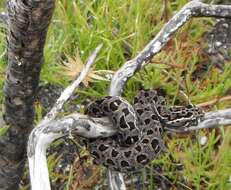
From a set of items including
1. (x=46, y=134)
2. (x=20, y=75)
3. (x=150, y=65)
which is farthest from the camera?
(x=150, y=65)

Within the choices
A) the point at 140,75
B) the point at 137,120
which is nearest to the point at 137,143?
the point at 137,120

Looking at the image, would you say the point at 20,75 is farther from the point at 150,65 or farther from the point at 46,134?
the point at 150,65

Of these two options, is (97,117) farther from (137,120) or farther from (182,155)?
(182,155)

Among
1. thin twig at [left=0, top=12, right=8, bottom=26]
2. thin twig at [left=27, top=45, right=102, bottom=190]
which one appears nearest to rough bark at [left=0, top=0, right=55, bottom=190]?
thin twig at [left=27, top=45, right=102, bottom=190]

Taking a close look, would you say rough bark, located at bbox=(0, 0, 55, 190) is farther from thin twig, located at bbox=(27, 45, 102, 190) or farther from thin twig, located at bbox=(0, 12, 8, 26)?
thin twig, located at bbox=(0, 12, 8, 26)

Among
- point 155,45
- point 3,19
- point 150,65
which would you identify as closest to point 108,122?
point 155,45
